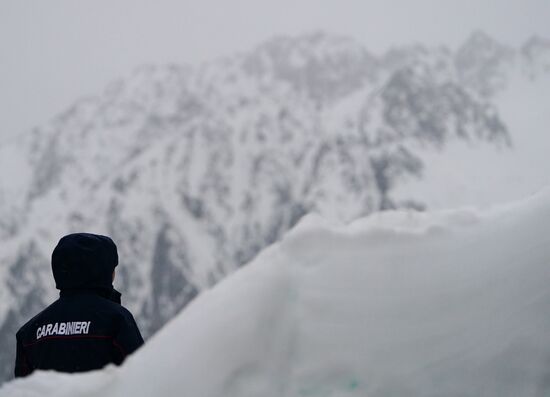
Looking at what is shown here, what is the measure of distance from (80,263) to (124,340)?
25.2 inches

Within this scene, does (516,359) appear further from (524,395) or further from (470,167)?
(470,167)

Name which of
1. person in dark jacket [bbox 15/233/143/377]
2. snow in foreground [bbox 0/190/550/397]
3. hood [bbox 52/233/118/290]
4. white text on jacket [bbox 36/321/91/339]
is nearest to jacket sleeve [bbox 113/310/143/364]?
person in dark jacket [bbox 15/233/143/377]

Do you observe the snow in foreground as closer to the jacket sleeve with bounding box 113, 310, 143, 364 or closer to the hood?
the jacket sleeve with bounding box 113, 310, 143, 364

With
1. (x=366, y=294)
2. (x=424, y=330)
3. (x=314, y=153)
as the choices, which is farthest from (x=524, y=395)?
(x=314, y=153)

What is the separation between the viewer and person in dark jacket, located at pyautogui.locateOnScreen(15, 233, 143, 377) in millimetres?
3822

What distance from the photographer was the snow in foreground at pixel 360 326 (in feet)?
10.1

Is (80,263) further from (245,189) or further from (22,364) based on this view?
(245,189)

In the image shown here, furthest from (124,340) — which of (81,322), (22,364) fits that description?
(22,364)

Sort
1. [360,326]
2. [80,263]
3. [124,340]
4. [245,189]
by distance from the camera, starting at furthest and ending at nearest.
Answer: [245,189] → [80,263] → [124,340] → [360,326]

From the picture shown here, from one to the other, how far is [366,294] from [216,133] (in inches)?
7657

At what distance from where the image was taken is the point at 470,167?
182 m

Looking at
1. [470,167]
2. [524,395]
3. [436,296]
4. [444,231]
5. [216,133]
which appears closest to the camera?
[524,395]

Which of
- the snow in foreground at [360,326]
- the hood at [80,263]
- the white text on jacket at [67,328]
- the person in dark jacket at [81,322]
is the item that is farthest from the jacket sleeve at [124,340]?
the snow in foreground at [360,326]

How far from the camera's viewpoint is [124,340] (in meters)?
3.82
